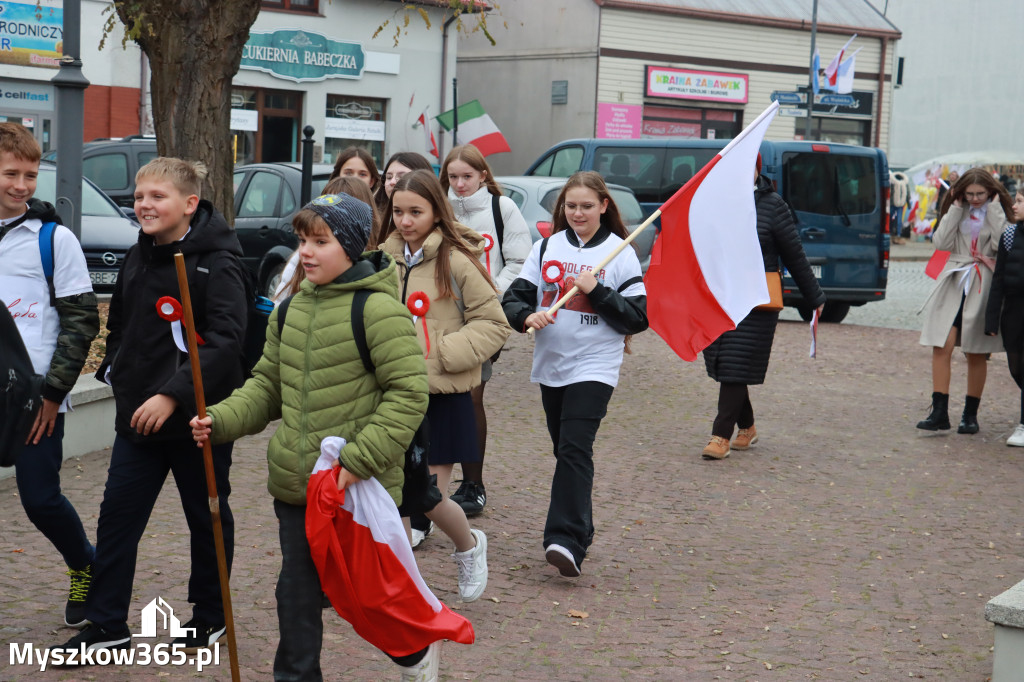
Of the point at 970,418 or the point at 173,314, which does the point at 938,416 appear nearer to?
the point at 970,418

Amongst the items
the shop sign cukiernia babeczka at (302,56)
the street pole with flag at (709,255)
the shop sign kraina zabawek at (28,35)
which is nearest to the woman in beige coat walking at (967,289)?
the street pole with flag at (709,255)

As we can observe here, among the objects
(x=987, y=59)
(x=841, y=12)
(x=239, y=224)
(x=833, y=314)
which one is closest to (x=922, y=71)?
(x=987, y=59)

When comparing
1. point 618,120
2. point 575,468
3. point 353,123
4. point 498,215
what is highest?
point 618,120

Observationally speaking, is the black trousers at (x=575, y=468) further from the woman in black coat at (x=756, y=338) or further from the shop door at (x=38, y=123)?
the shop door at (x=38, y=123)

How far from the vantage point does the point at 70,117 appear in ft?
28.2

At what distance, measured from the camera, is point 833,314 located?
1688 cm

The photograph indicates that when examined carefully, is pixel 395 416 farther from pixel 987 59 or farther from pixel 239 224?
pixel 987 59

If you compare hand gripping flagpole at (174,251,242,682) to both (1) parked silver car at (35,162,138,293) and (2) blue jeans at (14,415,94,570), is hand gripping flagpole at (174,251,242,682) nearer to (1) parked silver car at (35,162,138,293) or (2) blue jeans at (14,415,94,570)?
(2) blue jeans at (14,415,94,570)

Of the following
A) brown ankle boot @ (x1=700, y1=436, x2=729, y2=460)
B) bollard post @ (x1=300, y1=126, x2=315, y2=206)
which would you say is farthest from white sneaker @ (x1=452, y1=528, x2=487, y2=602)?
bollard post @ (x1=300, y1=126, x2=315, y2=206)

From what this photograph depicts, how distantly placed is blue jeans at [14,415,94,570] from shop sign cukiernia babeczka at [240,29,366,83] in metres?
24.2

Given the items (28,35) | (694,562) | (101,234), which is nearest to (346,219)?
(694,562)

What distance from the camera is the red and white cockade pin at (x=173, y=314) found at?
4020 mm

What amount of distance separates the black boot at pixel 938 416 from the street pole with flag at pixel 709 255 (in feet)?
13.6

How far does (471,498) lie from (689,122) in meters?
29.0
